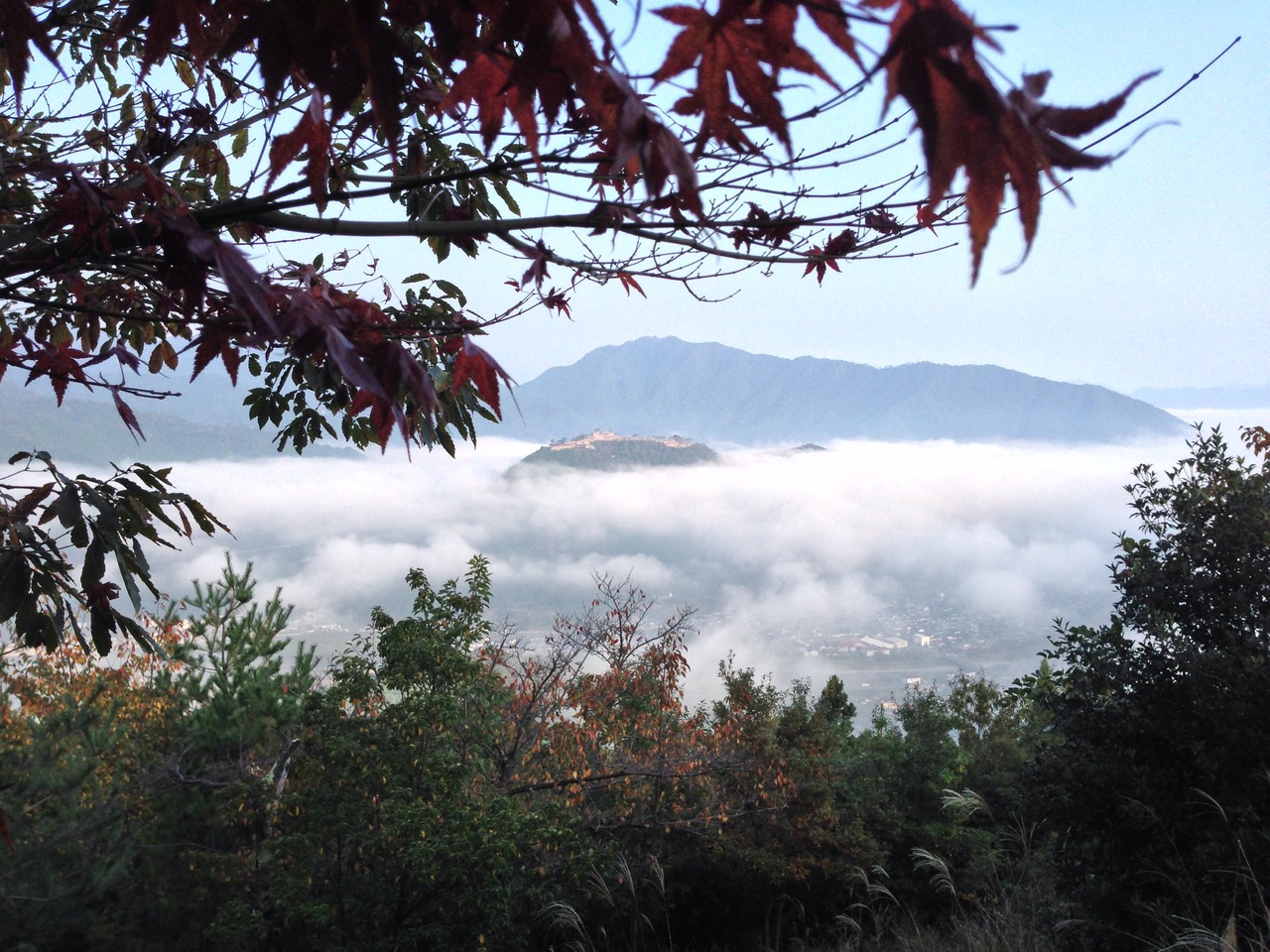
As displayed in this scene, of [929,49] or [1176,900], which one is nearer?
[929,49]

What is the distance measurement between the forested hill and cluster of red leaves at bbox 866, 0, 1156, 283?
528 ft

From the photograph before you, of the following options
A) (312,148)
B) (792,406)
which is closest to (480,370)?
(312,148)

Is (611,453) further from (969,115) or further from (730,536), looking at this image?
(969,115)

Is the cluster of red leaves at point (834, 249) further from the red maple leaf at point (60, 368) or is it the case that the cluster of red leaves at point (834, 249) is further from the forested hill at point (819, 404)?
the forested hill at point (819, 404)

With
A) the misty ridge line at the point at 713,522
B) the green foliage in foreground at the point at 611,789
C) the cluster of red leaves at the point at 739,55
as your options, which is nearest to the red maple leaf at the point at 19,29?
→ the cluster of red leaves at the point at 739,55

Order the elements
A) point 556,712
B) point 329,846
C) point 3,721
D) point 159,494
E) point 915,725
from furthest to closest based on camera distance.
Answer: point 915,725
point 3,721
point 556,712
point 329,846
point 159,494

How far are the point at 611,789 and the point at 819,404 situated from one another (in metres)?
184

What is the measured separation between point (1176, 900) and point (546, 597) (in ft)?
362

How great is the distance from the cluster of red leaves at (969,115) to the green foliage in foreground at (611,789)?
2.58m

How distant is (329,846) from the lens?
5.13 m

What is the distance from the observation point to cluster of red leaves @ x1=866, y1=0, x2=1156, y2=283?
67 centimetres

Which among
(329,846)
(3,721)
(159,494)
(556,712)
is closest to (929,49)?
(159,494)

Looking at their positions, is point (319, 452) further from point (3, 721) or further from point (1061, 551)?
point (3, 721)

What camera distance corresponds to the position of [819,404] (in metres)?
186
